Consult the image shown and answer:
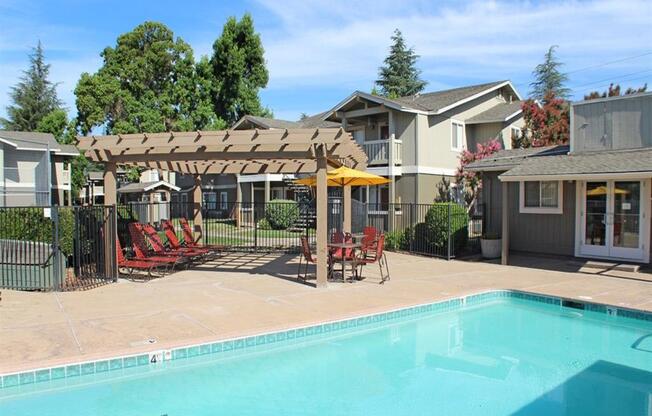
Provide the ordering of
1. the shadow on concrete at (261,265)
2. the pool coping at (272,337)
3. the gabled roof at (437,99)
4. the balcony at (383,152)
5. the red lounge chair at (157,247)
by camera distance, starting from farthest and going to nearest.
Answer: the balcony at (383,152)
the gabled roof at (437,99)
the red lounge chair at (157,247)
the shadow on concrete at (261,265)
the pool coping at (272,337)

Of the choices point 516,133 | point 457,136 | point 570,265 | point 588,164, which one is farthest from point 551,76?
point 570,265

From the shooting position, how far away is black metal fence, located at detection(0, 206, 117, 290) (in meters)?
9.57

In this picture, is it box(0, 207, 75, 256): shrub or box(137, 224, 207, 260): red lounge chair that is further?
box(137, 224, 207, 260): red lounge chair

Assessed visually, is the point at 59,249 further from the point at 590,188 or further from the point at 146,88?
the point at 146,88

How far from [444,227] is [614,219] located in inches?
183

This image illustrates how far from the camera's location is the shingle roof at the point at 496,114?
23.9 metres

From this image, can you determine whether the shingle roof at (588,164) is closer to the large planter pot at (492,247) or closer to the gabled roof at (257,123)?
the large planter pot at (492,247)

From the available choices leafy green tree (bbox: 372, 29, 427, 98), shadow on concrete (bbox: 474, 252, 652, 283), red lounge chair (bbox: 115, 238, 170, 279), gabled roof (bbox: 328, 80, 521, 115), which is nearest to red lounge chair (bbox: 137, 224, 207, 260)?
red lounge chair (bbox: 115, 238, 170, 279)

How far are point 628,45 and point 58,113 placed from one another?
130 feet

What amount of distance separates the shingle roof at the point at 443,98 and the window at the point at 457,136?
1241 millimetres

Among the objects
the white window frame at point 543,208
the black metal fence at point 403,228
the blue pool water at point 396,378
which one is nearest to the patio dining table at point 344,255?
the blue pool water at point 396,378

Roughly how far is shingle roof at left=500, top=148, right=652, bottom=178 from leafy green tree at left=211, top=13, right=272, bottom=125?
2928 cm

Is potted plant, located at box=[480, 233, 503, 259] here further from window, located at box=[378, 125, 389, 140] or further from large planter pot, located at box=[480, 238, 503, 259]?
window, located at box=[378, 125, 389, 140]

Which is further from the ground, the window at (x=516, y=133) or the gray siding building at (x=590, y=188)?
the window at (x=516, y=133)
